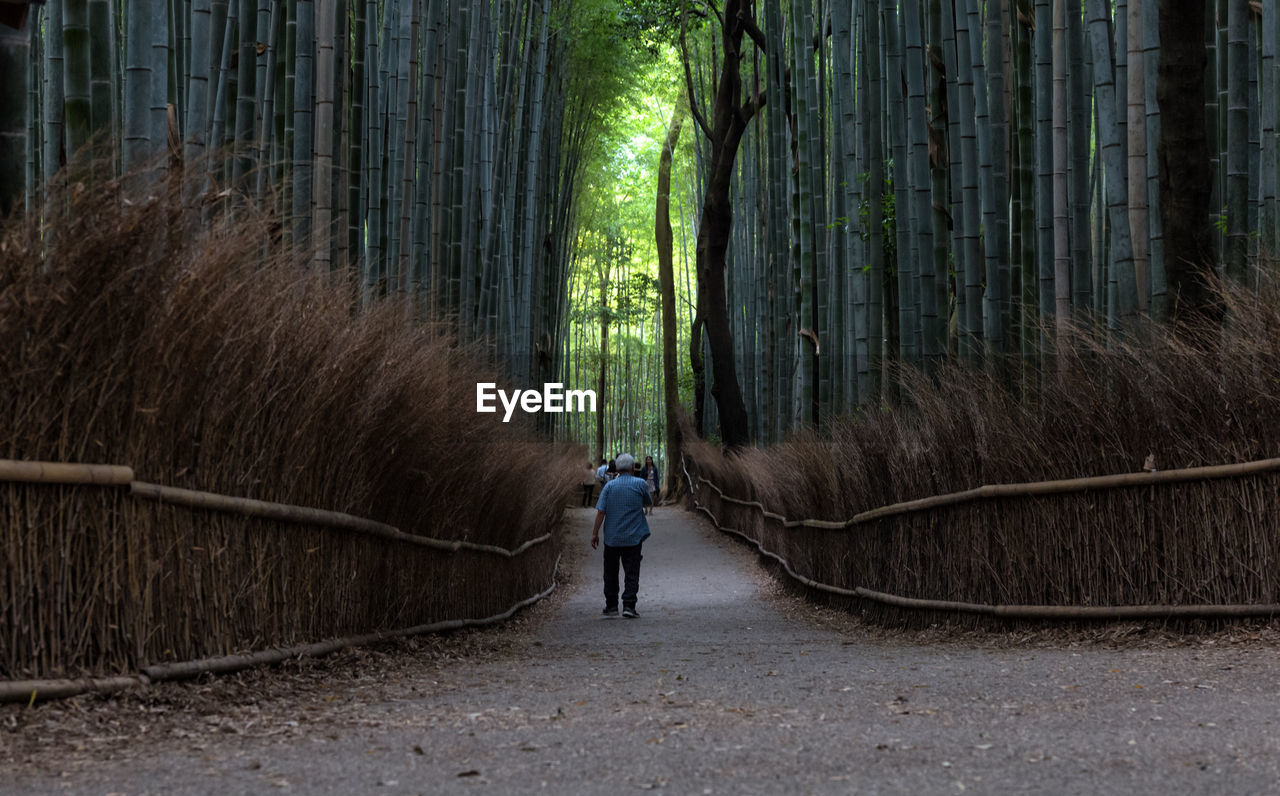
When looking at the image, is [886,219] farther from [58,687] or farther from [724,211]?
[58,687]

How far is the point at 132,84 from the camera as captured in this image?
4.27 m

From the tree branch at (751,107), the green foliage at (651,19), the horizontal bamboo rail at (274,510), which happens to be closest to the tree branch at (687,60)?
the green foliage at (651,19)

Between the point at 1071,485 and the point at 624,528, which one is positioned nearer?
the point at 1071,485

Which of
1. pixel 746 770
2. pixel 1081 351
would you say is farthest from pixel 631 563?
pixel 746 770

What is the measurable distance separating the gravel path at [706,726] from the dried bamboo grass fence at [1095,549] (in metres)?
0.18

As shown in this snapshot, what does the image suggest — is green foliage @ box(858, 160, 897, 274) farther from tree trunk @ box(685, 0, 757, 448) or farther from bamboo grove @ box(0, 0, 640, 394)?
tree trunk @ box(685, 0, 757, 448)

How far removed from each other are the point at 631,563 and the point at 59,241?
5.50 m

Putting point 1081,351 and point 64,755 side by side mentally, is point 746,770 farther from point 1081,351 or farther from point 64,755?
point 1081,351

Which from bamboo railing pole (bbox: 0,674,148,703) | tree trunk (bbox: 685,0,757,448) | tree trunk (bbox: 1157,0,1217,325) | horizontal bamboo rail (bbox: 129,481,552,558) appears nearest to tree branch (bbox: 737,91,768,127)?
tree trunk (bbox: 685,0,757,448)

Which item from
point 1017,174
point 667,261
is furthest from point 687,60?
point 1017,174

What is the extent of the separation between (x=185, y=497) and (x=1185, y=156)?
13.6 feet

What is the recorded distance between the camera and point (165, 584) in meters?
3.64

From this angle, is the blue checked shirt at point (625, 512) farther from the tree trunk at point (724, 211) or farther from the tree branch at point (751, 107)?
the tree branch at point (751, 107)

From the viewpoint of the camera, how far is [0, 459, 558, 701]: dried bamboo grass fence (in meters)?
3.19
